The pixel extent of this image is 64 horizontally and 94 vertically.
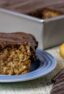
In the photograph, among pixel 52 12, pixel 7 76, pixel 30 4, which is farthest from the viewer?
pixel 30 4

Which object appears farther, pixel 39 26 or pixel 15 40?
pixel 39 26

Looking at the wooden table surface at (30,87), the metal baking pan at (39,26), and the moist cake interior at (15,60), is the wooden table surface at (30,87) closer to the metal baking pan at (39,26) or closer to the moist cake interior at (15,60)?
the moist cake interior at (15,60)

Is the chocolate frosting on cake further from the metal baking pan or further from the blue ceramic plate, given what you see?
the metal baking pan

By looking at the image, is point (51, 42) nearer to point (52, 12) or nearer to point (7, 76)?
point (52, 12)

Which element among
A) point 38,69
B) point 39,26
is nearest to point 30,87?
point 38,69

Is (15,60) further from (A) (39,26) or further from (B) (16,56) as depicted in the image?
(A) (39,26)

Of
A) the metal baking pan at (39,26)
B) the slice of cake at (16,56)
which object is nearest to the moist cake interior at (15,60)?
the slice of cake at (16,56)

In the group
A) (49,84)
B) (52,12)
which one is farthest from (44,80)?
(52,12)
